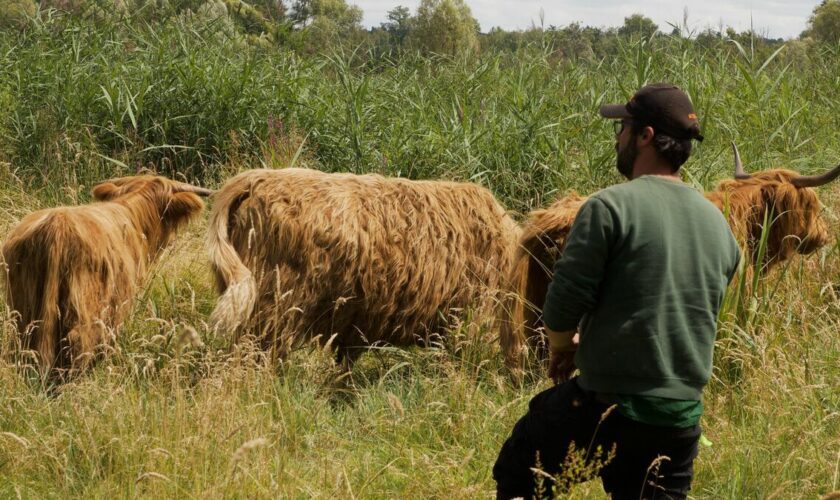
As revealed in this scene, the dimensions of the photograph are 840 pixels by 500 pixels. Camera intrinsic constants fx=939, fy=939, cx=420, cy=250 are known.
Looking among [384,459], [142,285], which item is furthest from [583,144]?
[384,459]

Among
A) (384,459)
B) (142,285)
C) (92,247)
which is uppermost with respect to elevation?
(92,247)

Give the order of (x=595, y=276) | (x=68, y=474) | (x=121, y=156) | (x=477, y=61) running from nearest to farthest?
(x=595, y=276) < (x=68, y=474) < (x=121, y=156) < (x=477, y=61)

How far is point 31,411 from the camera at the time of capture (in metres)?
3.86

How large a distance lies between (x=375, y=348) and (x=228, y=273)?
990mm

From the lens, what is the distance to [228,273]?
4590mm

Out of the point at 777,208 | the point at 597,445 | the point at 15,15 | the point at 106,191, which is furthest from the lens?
the point at 15,15

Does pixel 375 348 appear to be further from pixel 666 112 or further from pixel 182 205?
pixel 666 112

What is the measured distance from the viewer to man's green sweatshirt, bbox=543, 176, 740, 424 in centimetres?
260

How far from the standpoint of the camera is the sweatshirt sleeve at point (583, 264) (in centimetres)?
259

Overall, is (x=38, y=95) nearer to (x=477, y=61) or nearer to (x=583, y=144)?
(x=477, y=61)

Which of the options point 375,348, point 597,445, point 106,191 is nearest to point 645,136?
point 597,445

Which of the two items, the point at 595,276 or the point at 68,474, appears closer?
the point at 595,276

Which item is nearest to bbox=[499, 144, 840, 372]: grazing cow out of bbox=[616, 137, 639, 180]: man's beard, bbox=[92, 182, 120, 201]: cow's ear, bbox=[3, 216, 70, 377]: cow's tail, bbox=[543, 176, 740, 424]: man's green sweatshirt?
bbox=[616, 137, 639, 180]: man's beard

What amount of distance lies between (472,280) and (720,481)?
6.59 ft
